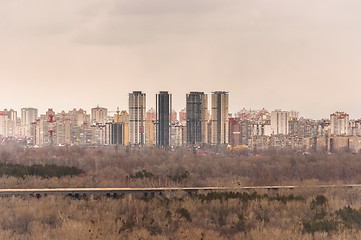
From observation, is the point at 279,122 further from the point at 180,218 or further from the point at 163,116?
the point at 180,218

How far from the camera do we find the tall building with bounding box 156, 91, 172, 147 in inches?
2486

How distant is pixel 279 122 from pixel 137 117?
Result: 19.6m

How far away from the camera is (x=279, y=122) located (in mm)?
69500

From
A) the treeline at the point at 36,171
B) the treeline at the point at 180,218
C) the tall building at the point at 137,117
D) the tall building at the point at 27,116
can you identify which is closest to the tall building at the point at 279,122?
the tall building at the point at 137,117

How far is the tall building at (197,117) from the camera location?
63.0 meters

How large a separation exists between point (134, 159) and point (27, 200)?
2503 cm

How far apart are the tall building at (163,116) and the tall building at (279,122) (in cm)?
1435

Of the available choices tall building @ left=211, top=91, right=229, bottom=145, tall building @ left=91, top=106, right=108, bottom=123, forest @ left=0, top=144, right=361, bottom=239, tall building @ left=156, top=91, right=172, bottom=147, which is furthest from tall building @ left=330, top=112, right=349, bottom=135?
forest @ left=0, top=144, right=361, bottom=239

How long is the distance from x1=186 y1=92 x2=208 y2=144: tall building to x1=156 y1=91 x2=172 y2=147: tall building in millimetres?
2469

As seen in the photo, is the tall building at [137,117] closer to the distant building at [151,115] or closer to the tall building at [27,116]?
the distant building at [151,115]

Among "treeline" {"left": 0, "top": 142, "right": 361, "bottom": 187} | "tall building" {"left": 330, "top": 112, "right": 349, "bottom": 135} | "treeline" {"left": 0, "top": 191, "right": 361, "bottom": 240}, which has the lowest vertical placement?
"treeline" {"left": 0, "top": 142, "right": 361, "bottom": 187}

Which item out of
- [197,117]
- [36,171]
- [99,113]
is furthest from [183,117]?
[36,171]

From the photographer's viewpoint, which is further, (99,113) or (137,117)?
(99,113)

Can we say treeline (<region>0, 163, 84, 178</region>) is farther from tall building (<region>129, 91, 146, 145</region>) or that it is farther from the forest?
tall building (<region>129, 91, 146, 145</region>)
